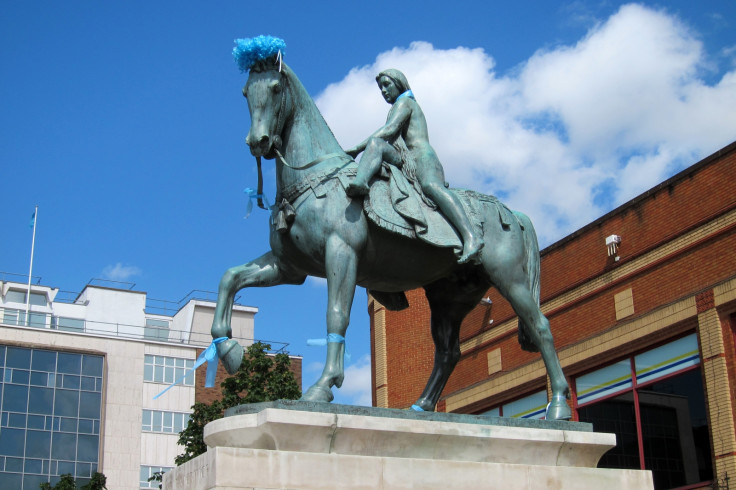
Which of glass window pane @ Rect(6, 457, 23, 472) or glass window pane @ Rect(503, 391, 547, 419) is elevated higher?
glass window pane @ Rect(6, 457, 23, 472)

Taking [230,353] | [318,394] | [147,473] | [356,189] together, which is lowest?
[318,394]

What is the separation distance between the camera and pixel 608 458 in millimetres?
24750

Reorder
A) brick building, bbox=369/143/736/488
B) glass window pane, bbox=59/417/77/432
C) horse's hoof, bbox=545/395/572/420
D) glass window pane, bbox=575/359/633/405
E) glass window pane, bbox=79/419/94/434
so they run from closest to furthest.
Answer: horse's hoof, bbox=545/395/572/420, brick building, bbox=369/143/736/488, glass window pane, bbox=575/359/633/405, glass window pane, bbox=59/417/77/432, glass window pane, bbox=79/419/94/434

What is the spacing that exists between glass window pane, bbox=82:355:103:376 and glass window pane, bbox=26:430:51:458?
15.1 ft

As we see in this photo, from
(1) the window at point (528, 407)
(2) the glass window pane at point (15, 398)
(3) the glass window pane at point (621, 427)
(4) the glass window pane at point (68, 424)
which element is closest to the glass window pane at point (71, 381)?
(4) the glass window pane at point (68, 424)

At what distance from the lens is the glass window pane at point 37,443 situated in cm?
5297

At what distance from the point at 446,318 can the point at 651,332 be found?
→ 49.1 ft

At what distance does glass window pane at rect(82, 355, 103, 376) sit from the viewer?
57312 millimetres

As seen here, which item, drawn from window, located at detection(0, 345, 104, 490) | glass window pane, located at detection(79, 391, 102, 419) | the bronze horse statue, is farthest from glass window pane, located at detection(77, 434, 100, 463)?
the bronze horse statue

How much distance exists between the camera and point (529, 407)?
27453 millimetres

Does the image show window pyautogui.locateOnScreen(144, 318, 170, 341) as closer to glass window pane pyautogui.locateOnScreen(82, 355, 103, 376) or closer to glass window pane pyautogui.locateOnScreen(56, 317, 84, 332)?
glass window pane pyautogui.locateOnScreen(56, 317, 84, 332)

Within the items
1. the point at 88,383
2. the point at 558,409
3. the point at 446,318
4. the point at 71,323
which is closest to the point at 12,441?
the point at 88,383

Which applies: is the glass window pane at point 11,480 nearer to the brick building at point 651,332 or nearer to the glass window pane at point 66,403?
the glass window pane at point 66,403

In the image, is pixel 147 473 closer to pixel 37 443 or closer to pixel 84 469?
pixel 84 469
